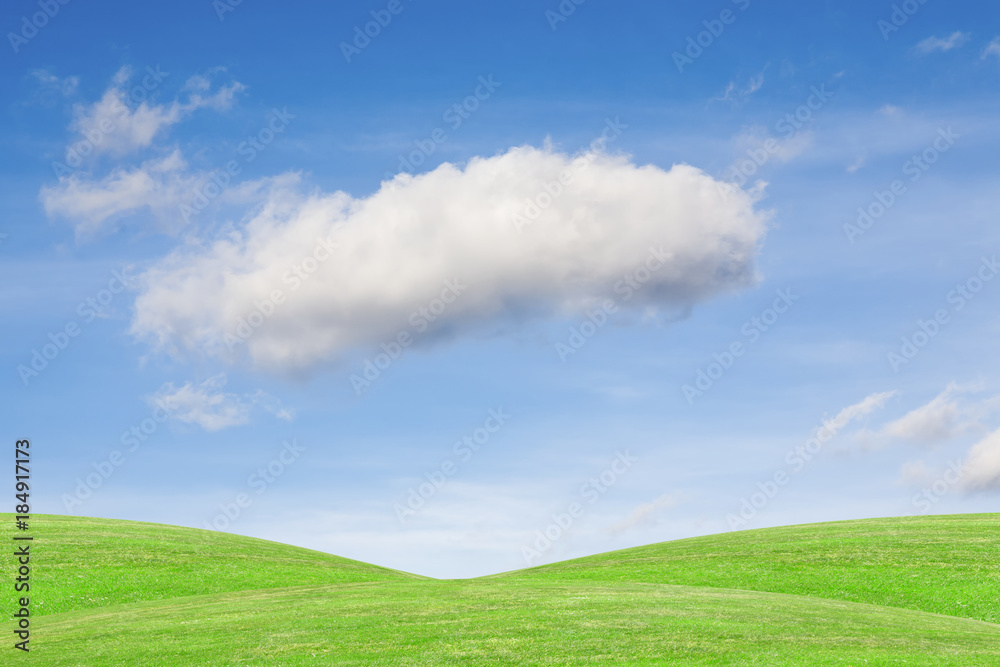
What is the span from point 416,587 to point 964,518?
5819 centimetres

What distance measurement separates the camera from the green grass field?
28484mm

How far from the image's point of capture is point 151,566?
54.0 m

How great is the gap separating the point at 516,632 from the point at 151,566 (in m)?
35.3

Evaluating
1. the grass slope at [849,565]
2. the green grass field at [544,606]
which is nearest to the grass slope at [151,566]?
the green grass field at [544,606]

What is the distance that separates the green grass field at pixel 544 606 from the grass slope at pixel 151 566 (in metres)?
0.19

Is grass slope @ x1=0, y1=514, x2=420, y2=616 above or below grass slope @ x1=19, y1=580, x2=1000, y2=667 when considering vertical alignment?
above

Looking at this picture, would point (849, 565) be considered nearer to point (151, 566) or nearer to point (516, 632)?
point (516, 632)

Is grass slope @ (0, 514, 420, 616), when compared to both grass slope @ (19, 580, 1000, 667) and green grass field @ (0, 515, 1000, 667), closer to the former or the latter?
green grass field @ (0, 515, 1000, 667)

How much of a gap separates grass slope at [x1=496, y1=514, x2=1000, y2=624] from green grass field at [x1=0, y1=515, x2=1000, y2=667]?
16 cm

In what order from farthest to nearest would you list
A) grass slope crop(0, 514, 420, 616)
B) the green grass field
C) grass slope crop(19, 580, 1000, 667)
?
grass slope crop(0, 514, 420, 616) → the green grass field → grass slope crop(19, 580, 1000, 667)

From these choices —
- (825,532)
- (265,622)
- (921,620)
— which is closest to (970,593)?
(921,620)

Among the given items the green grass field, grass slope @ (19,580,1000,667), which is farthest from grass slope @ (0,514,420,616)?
grass slope @ (19,580,1000,667)

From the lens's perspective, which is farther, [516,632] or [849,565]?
[849,565]

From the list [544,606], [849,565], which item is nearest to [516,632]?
[544,606]
